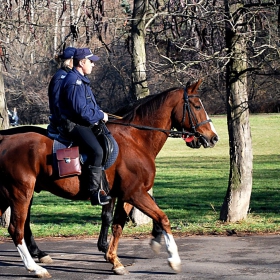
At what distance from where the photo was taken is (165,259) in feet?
28.5

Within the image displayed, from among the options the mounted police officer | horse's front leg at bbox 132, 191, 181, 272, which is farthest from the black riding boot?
horse's front leg at bbox 132, 191, 181, 272

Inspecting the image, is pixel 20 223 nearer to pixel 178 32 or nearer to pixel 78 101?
pixel 78 101

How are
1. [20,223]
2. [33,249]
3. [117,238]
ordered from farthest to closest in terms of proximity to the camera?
[33,249], [117,238], [20,223]

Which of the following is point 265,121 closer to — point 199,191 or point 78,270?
point 199,191

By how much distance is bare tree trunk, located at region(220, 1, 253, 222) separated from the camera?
12.0m

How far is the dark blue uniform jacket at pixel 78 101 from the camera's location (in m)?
8.02

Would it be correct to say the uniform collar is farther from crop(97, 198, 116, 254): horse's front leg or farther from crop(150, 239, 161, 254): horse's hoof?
crop(150, 239, 161, 254): horse's hoof

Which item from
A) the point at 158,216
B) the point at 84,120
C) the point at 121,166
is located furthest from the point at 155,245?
the point at 84,120

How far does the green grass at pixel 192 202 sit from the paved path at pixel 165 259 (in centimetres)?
102

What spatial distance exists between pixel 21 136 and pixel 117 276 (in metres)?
2.06

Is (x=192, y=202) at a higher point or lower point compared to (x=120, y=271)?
lower

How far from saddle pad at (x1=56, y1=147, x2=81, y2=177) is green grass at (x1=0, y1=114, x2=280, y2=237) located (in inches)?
128

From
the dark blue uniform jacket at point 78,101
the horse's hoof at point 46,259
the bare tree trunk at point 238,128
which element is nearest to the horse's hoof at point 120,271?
the horse's hoof at point 46,259

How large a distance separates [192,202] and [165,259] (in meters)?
8.00
